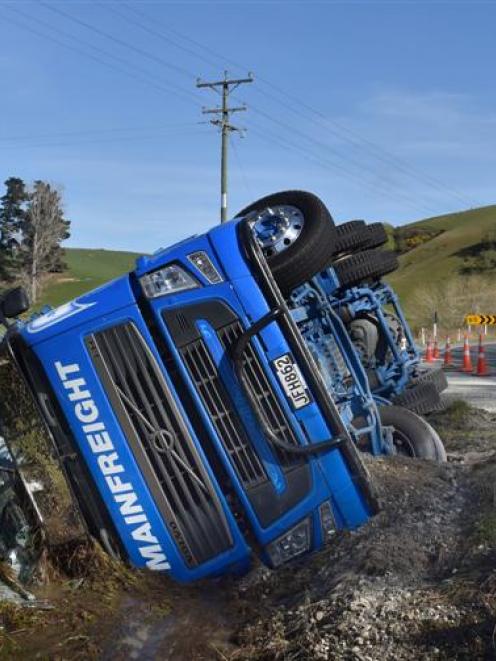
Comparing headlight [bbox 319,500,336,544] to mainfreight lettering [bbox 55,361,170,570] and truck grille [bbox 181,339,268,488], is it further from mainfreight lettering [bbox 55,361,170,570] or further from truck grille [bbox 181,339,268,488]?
mainfreight lettering [bbox 55,361,170,570]

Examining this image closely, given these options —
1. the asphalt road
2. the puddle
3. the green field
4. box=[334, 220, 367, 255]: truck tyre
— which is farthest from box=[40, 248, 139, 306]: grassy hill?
the puddle

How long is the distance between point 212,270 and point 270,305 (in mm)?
339

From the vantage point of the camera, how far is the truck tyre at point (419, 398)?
6.92 meters

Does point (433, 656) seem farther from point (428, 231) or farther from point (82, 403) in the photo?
point (428, 231)

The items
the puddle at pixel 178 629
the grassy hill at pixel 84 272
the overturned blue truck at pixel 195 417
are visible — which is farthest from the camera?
the grassy hill at pixel 84 272

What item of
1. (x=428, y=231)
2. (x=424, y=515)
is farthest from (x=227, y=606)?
(x=428, y=231)

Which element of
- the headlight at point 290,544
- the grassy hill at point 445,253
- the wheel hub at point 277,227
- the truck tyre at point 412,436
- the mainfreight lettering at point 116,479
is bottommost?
the grassy hill at point 445,253

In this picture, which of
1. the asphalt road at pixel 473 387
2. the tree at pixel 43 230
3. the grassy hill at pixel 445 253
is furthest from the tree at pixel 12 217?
the asphalt road at pixel 473 387

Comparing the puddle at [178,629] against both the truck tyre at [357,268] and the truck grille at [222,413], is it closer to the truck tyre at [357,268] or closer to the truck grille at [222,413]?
the truck grille at [222,413]

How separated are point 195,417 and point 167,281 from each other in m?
0.69

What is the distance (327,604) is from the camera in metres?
3.35

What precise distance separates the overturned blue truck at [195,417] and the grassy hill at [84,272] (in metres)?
35.6

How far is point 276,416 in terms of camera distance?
391cm

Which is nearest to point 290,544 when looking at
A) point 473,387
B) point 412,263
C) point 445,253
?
point 473,387
